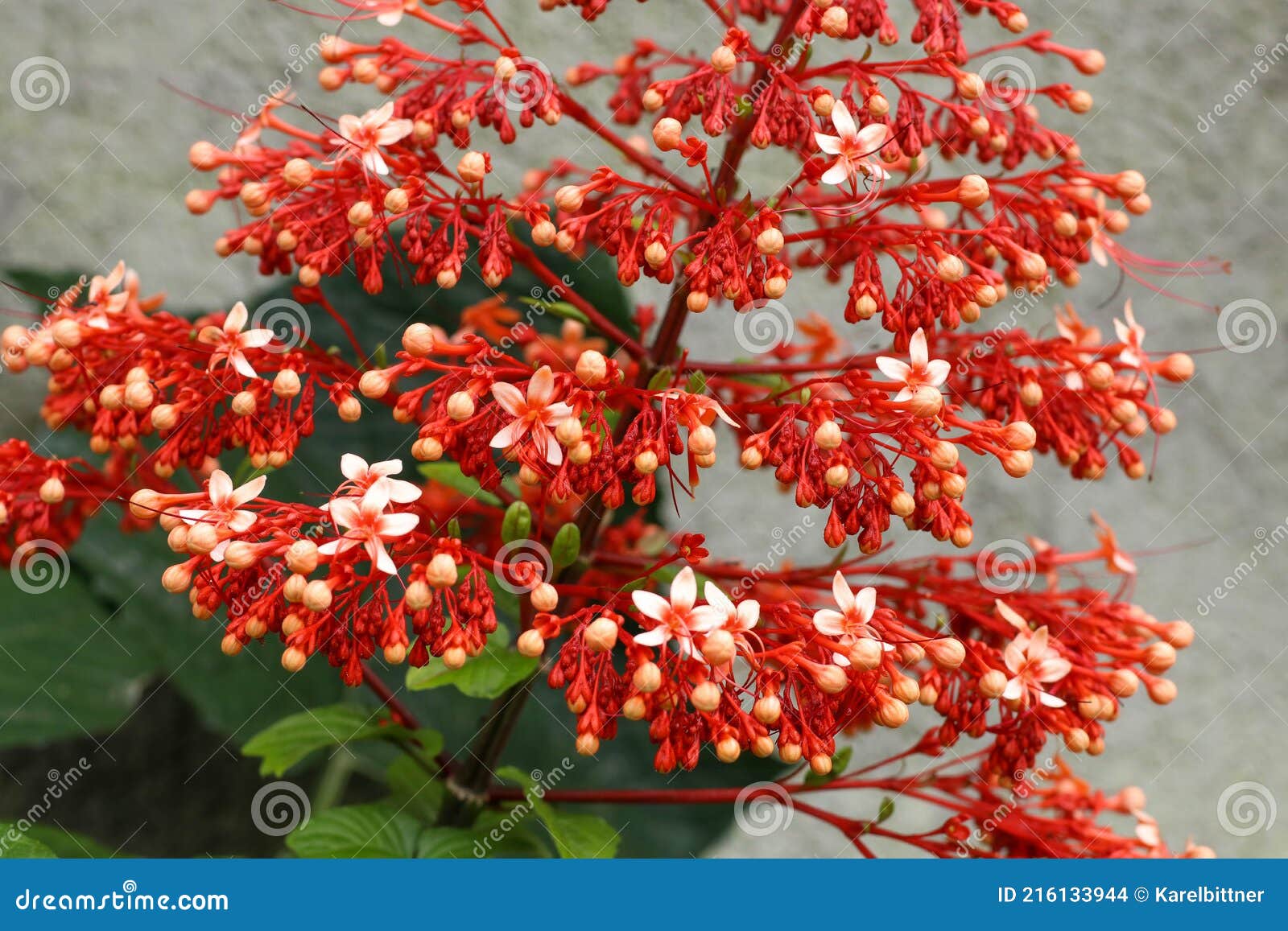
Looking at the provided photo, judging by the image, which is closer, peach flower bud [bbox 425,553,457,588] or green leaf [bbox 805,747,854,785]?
peach flower bud [bbox 425,553,457,588]

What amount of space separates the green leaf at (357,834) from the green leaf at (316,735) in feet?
0.19

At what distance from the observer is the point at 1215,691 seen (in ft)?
5.89

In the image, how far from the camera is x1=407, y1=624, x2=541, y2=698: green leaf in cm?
83

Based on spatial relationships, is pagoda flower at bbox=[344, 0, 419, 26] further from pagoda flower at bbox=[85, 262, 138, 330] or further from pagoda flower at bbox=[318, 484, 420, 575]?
pagoda flower at bbox=[318, 484, 420, 575]

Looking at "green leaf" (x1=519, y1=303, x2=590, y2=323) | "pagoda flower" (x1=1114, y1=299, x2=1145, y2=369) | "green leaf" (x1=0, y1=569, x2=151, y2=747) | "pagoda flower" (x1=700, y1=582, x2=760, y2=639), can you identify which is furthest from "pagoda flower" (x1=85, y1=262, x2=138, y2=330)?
"pagoda flower" (x1=1114, y1=299, x2=1145, y2=369)

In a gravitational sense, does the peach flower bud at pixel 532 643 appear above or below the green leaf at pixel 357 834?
above

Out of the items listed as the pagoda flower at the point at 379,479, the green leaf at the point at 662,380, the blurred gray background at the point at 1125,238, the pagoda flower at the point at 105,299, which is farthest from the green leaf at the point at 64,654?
the green leaf at the point at 662,380

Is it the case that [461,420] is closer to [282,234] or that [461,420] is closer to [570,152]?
[282,234]

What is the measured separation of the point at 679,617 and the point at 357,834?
0.39 meters

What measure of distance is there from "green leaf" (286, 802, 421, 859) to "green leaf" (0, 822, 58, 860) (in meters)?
0.19

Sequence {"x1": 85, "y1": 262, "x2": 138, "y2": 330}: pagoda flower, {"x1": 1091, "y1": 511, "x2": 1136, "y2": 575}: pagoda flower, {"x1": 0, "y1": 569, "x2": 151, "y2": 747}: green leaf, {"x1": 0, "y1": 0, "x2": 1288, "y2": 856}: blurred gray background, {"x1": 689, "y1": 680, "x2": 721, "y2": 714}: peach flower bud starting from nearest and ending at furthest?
{"x1": 689, "y1": 680, "x2": 721, "y2": 714}: peach flower bud
{"x1": 85, "y1": 262, "x2": 138, "y2": 330}: pagoda flower
{"x1": 1091, "y1": 511, "x2": 1136, "y2": 575}: pagoda flower
{"x1": 0, "y1": 569, "x2": 151, "y2": 747}: green leaf
{"x1": 0, "y1": 0, "x2": 1288, "y2": 856}: blurred gray background

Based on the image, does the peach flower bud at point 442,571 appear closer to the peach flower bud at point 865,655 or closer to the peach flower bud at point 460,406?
the peach flower bud at point 460,406

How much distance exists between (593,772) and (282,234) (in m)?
0.82

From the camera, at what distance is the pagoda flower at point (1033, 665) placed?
0.87 metres
